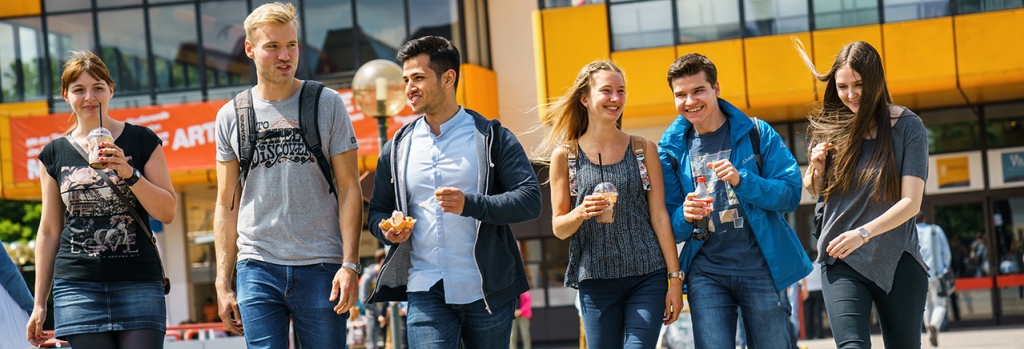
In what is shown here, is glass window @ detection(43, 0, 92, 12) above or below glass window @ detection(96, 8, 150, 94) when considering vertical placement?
above

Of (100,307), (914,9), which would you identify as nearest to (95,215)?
(100,307)

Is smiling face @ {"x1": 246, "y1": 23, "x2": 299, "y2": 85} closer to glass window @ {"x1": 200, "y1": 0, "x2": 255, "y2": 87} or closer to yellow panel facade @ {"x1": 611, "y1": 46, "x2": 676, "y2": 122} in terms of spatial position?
yellow panel facade @ {"x1": 611, "y1": 46, "x2": 676, "y2": 122}

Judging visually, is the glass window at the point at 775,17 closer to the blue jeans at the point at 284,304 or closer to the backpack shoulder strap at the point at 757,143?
the backpack shoulder strap at the point at 757,143

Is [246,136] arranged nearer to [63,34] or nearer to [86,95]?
[86,95]

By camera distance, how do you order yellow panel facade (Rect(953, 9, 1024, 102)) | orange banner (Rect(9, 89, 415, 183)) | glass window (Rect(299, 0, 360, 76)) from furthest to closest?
A: glass window (Rect(299, 0, 360, 76)), orange banner (Rect(9, 89, 415, 183)), yellow panel facade (Rect(953, 9, 1024, 102))

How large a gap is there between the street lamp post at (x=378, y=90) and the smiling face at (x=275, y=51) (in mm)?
7127

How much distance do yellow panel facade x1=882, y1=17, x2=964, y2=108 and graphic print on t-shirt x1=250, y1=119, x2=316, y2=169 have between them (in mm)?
15835

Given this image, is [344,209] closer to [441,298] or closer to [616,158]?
[441,298]

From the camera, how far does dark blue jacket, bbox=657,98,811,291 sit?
5449mm

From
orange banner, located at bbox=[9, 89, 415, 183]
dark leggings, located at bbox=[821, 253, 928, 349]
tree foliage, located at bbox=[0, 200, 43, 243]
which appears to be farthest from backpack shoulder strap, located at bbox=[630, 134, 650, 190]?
tree foliage, located at bbox=[0, 200, 43, 243]

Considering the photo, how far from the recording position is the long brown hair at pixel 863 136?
5.48 m

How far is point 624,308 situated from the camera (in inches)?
221

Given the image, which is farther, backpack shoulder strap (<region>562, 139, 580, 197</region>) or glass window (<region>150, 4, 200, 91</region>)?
glass window (<region>150, 4, 200, 91</region>)

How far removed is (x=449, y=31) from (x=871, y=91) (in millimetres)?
17894
